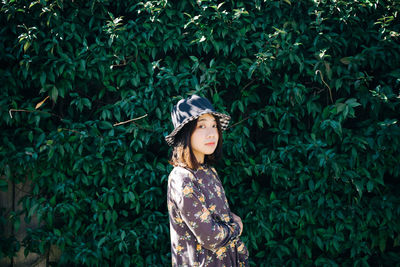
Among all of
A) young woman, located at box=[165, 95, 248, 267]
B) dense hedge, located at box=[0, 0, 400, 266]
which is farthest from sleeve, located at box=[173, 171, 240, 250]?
dense hedge, located at box=[0, 0, 400, 266]

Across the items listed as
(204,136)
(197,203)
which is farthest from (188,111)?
(197,203)

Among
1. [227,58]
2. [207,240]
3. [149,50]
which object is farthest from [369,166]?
[149,50]

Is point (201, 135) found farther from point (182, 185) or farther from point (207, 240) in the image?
point (207, 240)

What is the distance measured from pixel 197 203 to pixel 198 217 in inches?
2.9

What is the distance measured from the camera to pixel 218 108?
276 centimetres

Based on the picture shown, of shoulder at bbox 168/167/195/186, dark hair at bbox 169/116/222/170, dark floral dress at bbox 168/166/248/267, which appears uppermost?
dark hair at bbox 169/116/222/170

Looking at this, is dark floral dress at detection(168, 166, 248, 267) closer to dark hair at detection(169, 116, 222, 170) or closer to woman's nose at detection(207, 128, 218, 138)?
dark hair at detection(169, 116, 222, 170)

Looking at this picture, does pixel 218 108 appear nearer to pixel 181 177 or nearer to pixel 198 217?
pixel 181 177

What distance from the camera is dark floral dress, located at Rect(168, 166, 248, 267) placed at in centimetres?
180

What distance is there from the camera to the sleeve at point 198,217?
1.79 m

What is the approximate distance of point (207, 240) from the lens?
70.9 inches

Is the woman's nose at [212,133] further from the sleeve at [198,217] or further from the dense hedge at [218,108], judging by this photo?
the dense hedge at [218,108]

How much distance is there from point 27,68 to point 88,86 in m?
0.51

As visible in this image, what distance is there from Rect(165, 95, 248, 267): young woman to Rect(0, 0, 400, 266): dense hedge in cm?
72
